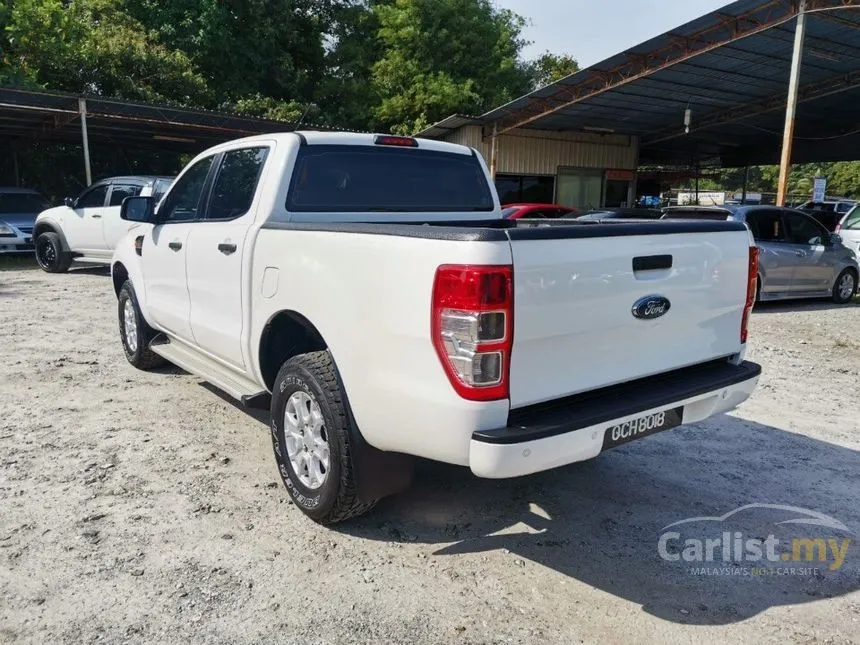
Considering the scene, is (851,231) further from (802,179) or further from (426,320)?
(802,179)

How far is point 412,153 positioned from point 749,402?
134 inches

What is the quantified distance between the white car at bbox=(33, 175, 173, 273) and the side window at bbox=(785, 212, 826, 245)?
10.2 metres

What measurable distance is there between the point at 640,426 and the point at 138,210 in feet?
13.4

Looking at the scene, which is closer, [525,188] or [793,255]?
[793,255]

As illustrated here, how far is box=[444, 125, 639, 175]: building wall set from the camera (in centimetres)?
2170

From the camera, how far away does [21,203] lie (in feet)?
48.2

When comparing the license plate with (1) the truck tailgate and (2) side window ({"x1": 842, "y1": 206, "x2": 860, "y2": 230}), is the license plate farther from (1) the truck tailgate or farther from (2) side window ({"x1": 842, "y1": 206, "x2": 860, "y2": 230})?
(2) side window ({"x1": 842, "y1": 206, "x2": 860, "y2": 230})

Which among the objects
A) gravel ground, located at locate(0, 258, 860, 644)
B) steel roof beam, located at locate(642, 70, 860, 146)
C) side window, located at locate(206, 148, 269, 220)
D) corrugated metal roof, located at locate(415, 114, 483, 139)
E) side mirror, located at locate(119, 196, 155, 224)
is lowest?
gravel ground, located at locate(0, 258, 860, 644)

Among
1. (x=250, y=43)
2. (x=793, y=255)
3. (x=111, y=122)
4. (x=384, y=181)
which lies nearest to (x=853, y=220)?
(x=793, y=255)

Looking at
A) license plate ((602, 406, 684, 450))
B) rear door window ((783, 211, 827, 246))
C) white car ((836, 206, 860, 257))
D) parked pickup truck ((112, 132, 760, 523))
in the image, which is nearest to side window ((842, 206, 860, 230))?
white car ((836, 206, 860, 257))

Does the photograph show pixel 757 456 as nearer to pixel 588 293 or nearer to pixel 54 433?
pixel 588 293

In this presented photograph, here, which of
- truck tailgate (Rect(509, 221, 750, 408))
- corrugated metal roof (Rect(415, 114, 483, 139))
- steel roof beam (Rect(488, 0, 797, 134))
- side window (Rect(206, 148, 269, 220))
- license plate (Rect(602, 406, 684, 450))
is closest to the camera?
truck tailgate (Rect(509, 221, 750, 408))

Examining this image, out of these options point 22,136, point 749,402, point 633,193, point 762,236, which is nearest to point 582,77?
point 762,236

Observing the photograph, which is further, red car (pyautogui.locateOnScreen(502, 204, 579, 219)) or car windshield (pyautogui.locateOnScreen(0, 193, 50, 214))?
car windshield (pyautogui.locateOnScreen(0, 193, 50, 214))
